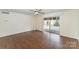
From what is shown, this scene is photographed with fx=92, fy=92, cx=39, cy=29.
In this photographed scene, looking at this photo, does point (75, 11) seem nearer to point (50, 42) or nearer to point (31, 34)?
point (50, 42)

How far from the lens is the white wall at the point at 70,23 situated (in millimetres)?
1821

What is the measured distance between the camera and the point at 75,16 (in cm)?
182

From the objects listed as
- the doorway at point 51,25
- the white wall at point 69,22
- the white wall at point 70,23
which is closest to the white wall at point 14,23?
the doorway at point 51,25

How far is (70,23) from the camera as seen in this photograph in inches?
73.0

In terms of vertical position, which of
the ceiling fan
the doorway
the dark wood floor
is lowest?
the dark wood floor

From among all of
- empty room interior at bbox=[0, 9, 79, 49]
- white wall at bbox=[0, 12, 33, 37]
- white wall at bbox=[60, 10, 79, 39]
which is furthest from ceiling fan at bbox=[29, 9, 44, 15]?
white wall at bbox=[60, 10, 79, 39]

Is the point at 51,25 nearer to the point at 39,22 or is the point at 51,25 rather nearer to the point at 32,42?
the point at 39,22

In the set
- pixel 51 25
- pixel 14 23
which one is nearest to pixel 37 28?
pixel 51 25

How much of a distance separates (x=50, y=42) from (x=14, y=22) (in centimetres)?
85

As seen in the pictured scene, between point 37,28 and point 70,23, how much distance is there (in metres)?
0.68

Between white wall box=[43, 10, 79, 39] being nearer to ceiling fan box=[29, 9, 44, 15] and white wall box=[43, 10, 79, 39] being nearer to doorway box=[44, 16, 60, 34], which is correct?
doorway box=[44, 16, 60, 34]

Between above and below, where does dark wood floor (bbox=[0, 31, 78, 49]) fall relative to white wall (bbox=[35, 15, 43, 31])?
below

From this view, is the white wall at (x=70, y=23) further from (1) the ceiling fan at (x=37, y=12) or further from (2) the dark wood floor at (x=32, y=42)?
(1) the ceiling fan at (x=37, y=12)

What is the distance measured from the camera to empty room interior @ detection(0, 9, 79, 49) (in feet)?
6.05
